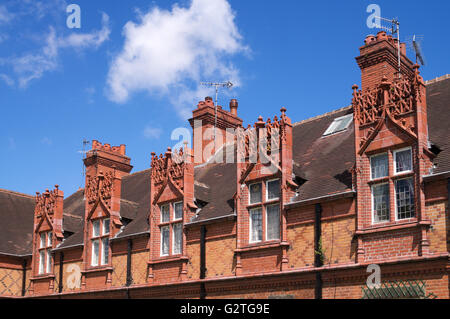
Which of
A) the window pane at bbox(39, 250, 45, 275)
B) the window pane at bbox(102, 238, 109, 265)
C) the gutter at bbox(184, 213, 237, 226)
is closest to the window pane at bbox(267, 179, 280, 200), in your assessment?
the gutter at bbox(184, 213, 237, 226)

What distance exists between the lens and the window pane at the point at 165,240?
25.4 m

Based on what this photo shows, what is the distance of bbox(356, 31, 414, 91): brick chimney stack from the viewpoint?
2328 cm

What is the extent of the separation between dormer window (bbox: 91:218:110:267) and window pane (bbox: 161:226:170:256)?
3.62 m

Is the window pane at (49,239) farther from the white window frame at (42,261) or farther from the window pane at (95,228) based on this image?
the window pane at (95,228)

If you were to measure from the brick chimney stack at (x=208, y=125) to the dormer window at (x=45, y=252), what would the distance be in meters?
8.38

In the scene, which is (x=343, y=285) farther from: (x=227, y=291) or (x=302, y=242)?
(x=227, y=291)

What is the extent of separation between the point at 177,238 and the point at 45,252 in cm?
985

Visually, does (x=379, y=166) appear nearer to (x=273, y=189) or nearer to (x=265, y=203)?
(x=273, y=189)

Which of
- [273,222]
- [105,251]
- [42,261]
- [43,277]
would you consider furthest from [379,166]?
[42,261]

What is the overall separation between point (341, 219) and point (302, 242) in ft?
5.28

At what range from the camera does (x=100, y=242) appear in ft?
93.6

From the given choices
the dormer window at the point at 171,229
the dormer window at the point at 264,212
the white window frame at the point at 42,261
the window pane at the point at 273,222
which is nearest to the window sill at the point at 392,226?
the window pane at the point at 273,222

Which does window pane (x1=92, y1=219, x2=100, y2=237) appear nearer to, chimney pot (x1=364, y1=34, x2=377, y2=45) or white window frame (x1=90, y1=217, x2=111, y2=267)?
white window frame (x1=90, y1=217, x2=111, y2=267)
